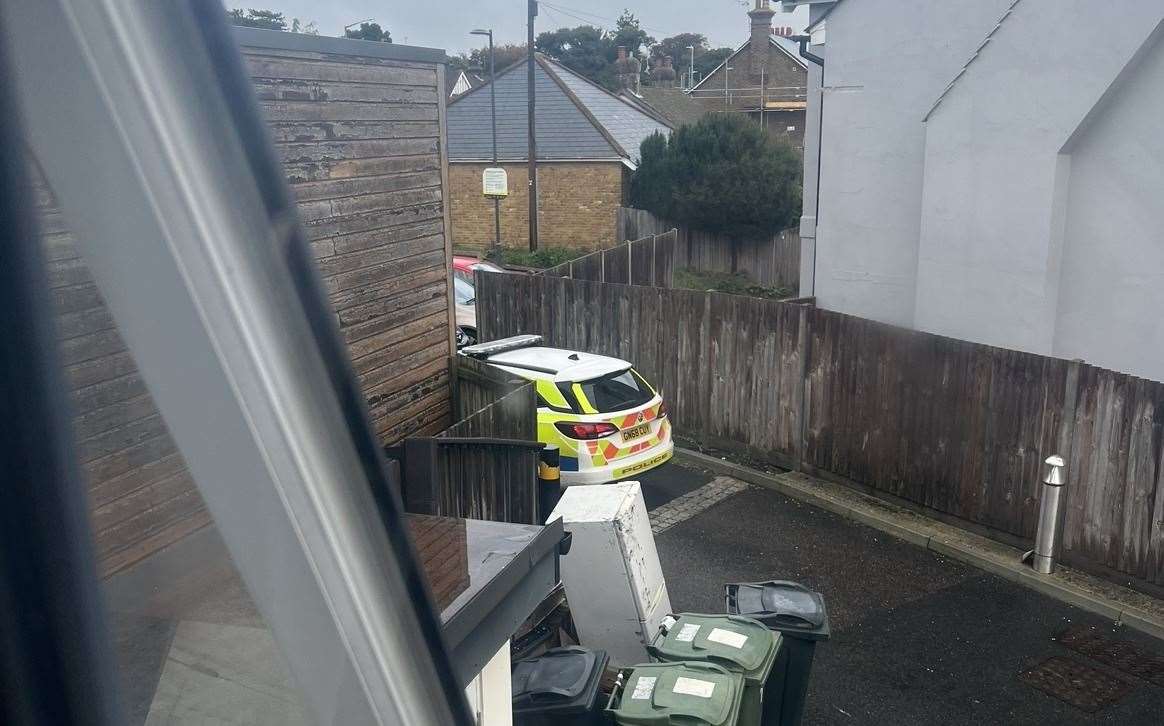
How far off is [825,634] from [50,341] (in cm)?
536

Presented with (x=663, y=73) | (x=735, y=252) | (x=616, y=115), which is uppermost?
(x=663, y=73)

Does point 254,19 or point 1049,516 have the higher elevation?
point 254,19

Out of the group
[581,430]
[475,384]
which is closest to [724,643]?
[581,430]

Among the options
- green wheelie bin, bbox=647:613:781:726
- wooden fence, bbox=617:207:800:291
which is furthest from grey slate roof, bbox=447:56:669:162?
green wheelie bin, bbox=647:613:781:726

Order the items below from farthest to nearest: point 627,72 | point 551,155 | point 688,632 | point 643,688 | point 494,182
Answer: point 627,72, point 551,155, point 494,182, point 688,632, point 643,688

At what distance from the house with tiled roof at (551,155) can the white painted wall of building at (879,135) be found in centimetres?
1851

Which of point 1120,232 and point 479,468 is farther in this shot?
point 1120,232

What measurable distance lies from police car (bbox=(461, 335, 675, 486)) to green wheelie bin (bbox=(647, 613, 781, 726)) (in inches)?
155

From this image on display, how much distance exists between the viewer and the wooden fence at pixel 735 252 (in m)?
27.8

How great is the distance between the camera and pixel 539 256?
31.6 metres

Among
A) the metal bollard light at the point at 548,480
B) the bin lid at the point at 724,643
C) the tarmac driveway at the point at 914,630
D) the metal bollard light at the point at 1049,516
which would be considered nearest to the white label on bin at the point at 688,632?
the bin lid at the point at 724,643

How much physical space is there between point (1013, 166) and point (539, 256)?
70.1 ft

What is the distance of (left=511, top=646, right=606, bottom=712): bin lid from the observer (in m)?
4.80

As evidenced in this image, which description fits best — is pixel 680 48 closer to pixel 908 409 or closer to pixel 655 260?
pixel 655 260
